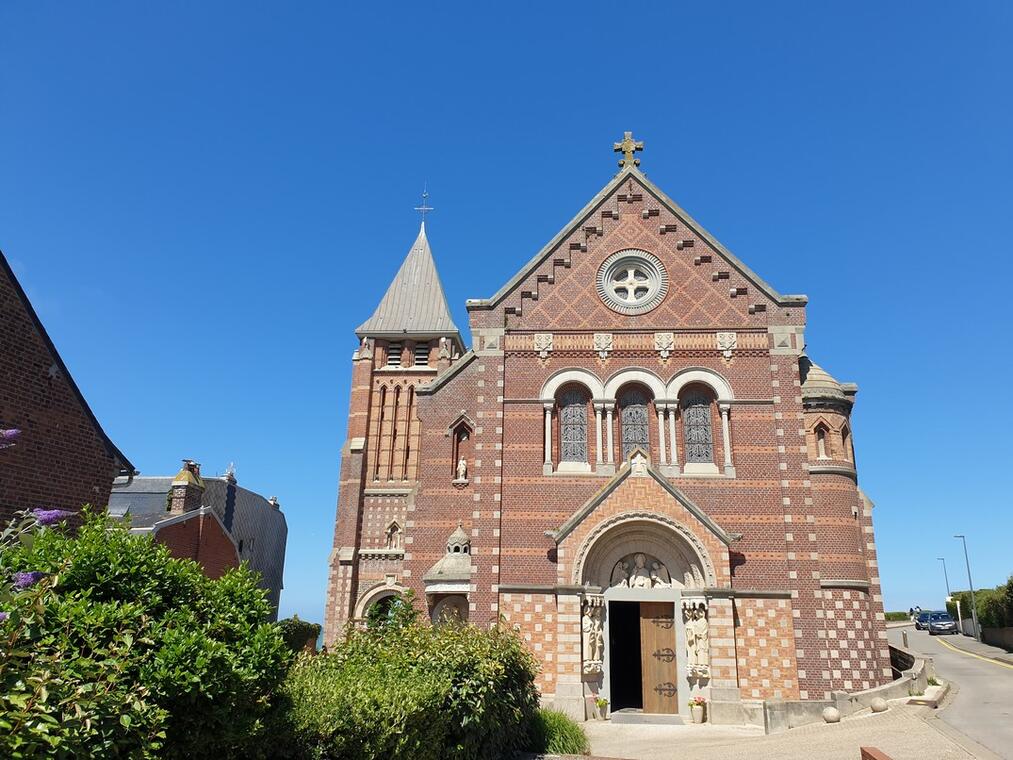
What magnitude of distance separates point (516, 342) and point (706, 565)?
29.2 feet

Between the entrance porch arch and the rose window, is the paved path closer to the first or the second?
the entrance porch arch

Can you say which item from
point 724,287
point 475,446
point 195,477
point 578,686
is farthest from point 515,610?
point 195,477

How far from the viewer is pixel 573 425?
22219mm

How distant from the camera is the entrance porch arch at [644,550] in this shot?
1977 cm

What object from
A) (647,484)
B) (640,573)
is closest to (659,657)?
(640,573)

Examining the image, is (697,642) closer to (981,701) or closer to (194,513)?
(981,701)

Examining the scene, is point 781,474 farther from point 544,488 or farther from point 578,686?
point 578,686

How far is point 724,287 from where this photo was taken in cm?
2259

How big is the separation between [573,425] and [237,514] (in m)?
31.9

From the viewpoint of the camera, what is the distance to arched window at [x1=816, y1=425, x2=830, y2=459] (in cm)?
2157

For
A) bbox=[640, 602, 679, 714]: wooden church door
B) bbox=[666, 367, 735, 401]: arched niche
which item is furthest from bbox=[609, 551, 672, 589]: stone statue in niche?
bbox=[666, 367, 735, 401]: arched niche

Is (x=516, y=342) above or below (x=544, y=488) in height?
above

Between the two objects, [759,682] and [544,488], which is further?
[544,488]

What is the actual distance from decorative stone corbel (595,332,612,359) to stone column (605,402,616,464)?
1629 mm
